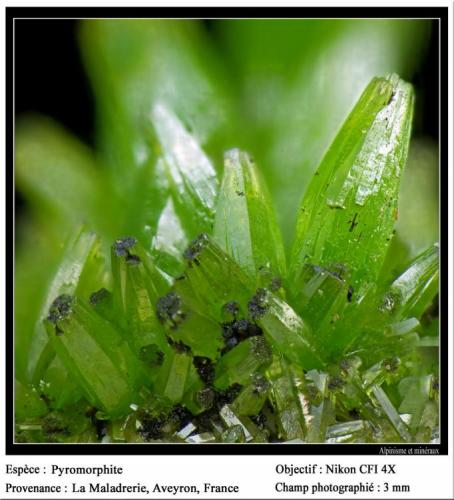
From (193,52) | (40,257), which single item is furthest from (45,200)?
(193,52)

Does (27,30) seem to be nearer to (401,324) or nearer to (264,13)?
(264,13)

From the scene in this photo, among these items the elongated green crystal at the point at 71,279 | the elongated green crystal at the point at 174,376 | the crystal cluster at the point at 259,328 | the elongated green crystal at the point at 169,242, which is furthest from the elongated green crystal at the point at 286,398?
the elongated green crystal at the point at 71,279

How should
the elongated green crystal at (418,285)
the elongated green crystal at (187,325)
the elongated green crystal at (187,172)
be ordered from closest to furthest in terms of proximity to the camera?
the elongated green crystal at (187,325)
the elongated green crystal at (418,285)
the elongated green crystal at (187,172)

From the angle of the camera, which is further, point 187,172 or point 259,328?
point 187,172

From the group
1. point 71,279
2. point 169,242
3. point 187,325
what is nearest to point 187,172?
point 169,242

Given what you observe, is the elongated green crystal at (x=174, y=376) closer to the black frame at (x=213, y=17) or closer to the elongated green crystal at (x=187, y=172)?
the black frame at (x=213, y=17)

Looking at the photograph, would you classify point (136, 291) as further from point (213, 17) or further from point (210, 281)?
point (213, 17)

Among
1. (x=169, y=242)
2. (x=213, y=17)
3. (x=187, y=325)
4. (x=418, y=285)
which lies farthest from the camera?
(x=213, y=17)
